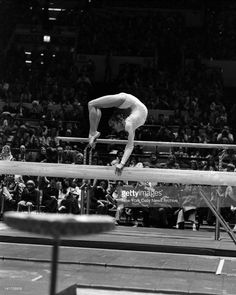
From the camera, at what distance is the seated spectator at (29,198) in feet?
40.1

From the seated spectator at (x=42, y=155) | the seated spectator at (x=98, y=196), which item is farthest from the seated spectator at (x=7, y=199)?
the seated spectator at (x=42, y=155)

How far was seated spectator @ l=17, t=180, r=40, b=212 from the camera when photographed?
40.1ft

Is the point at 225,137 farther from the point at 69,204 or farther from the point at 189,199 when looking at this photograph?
the point at 69,204

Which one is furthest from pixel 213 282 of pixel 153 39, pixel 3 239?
pixel 153 39

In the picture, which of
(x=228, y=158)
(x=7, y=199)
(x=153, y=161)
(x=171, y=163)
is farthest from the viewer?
(x=153, y=161)

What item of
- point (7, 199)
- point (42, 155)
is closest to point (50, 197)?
point (7, 199)

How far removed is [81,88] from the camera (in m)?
21.4

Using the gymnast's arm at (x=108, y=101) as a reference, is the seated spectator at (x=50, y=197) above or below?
below

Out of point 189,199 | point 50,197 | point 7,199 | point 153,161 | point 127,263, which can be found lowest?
point 127,263

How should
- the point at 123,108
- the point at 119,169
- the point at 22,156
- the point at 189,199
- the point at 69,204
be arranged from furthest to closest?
the point at 22,156 < the point at 69,204 < the point at 189,199 < the point at 123,108 < the point at 119,169

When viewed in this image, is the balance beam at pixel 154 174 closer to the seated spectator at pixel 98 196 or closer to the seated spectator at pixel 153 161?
the seated spectator at pixel 98 196

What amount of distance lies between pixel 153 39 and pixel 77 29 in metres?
3.13

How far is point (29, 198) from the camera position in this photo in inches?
486

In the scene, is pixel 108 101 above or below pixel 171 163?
above
